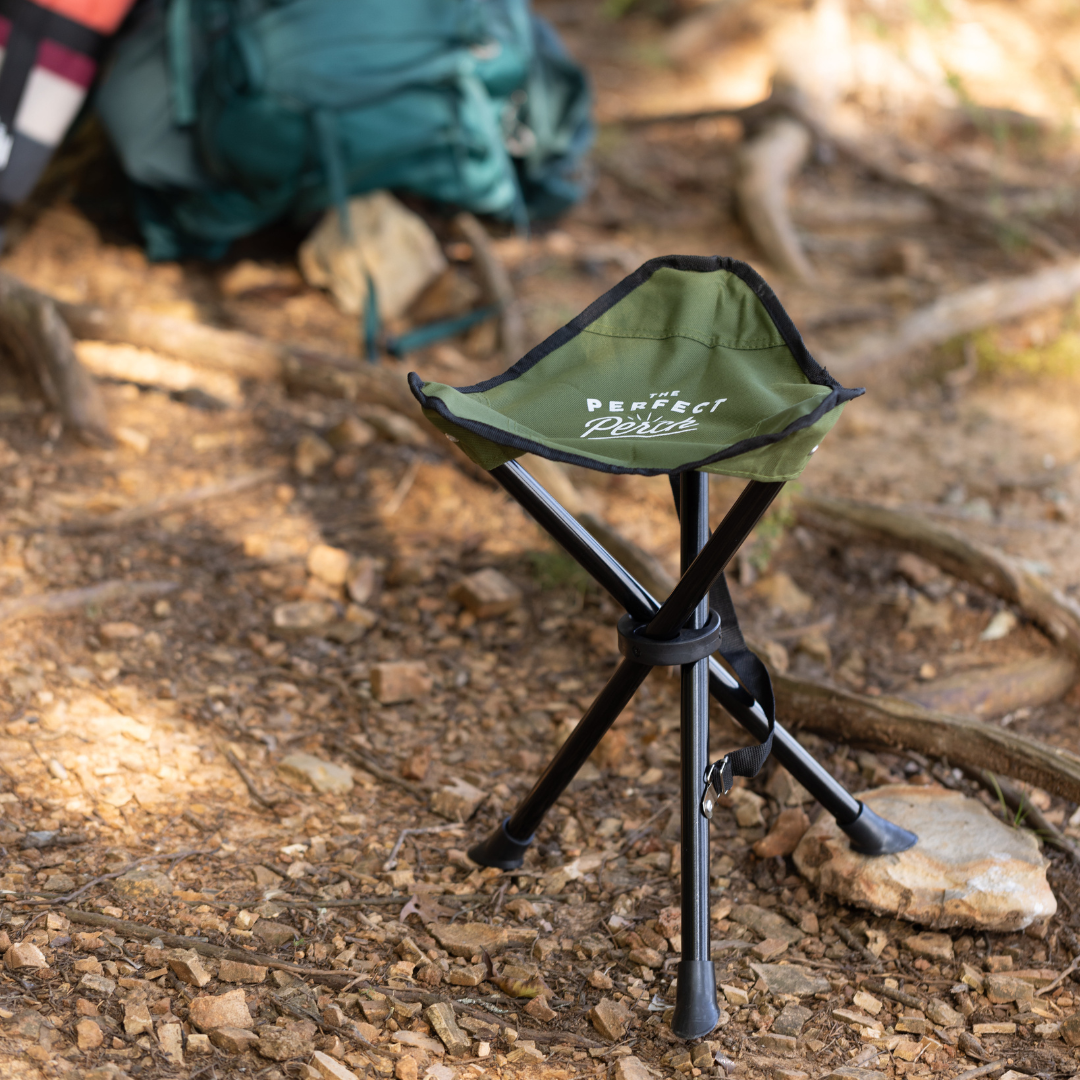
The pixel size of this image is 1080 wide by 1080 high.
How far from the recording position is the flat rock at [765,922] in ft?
→ 5.86

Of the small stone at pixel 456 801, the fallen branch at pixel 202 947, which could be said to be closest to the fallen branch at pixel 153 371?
the small stone at pixel 456 801

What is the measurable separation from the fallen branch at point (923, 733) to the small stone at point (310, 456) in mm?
1565

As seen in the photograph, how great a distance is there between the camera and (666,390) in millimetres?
1608

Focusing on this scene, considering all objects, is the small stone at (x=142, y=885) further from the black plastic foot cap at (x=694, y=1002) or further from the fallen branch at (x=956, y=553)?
the fallen branch at (x=956, y=553)

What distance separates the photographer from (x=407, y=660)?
2492 mm

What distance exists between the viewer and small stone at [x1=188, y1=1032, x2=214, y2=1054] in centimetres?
143

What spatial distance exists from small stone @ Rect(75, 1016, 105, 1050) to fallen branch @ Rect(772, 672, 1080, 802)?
1.37m

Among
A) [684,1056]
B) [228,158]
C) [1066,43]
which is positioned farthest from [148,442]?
[1066,43]

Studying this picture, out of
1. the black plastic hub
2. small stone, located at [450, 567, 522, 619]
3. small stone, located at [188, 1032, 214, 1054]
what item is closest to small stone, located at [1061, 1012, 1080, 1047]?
the black plastic hub

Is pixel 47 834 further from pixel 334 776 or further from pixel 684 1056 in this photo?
pixel 684 1056

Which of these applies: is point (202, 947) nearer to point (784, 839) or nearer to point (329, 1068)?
point (329, 1068)

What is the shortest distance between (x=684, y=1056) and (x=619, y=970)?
193 mm

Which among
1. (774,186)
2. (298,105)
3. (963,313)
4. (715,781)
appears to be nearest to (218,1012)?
(715,781)

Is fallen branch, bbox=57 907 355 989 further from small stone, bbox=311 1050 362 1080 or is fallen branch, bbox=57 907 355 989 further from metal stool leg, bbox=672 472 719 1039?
metal stool leg, bbox=672 472 719 1039
